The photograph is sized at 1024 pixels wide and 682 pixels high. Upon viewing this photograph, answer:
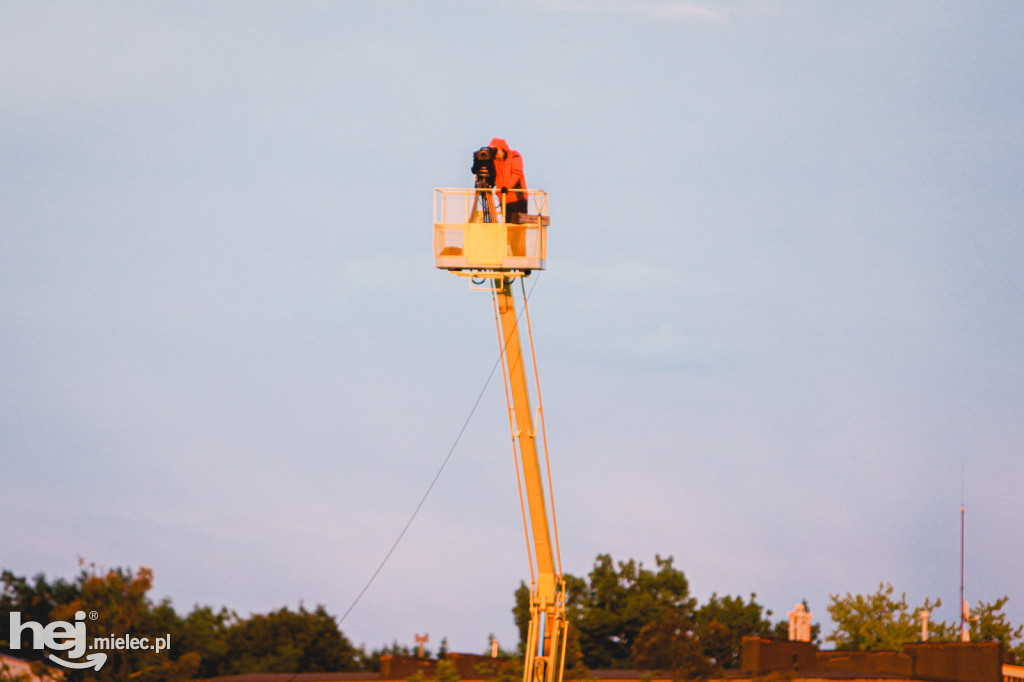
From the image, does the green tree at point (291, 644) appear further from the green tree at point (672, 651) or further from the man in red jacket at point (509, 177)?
the man in red jacket at point (509, 177)

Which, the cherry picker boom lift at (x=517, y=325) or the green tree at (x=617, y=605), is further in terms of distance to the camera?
the green tree at (x=617, y=605)

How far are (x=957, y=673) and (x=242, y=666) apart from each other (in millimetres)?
50859

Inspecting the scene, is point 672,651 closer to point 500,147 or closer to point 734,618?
point 500,147

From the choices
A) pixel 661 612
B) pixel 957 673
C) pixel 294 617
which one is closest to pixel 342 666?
pixel 294 617

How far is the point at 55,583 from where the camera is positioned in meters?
82.6

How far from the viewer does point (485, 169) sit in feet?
91.2

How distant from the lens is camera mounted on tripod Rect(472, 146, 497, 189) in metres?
27.8

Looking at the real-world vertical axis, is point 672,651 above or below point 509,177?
below

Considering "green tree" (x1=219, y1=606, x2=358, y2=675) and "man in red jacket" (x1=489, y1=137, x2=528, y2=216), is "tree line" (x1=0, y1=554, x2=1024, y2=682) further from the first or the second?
"man in red jacket" (x1=489, y1=137, x2=528, y2=216)

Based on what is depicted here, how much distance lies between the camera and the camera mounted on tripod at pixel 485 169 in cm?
2783

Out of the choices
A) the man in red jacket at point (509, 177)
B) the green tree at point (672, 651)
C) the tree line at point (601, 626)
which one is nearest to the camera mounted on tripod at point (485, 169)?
the man in red jacket at point (509, 177)

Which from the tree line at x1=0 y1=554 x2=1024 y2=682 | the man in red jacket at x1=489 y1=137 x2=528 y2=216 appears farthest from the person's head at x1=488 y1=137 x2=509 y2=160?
the tree line at x1=0 y1=554 x2=1024 y2=682

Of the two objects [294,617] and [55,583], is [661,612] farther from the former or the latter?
[55,583]

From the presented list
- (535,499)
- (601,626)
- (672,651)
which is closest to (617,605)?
(601,626)
